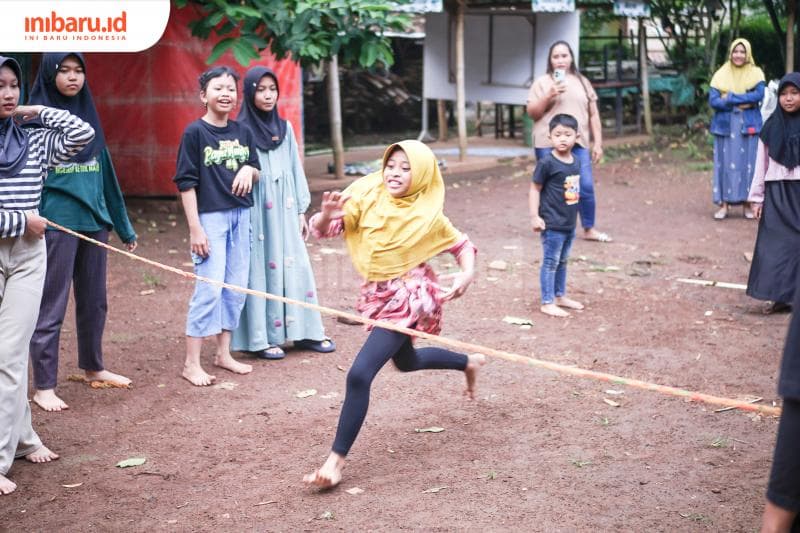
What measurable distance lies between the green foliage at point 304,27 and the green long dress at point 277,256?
2755 millimetres

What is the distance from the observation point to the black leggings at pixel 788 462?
2955mm

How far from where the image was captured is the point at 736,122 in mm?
10938

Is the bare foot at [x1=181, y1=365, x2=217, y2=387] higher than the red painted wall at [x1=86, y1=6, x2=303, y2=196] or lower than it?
lower

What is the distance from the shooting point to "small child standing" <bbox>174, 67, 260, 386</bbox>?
587cm

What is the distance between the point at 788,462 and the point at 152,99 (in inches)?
382

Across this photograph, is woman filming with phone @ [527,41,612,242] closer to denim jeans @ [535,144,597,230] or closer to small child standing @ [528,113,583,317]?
denim jeans @ [535,144,597,230]

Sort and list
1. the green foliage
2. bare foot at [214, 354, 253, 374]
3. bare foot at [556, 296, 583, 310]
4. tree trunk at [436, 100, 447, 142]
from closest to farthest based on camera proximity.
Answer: bare foot at [214, 354, 253, 374]
bare foot at [556, 296, 583, 310]
the green foliage
tree trunk at [436, 100, 447, 142]

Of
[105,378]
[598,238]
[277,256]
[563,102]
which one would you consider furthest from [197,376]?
[598,238]

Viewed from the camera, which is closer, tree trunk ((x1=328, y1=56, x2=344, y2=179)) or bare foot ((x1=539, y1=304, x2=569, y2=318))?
bare foot ((x1=539, y1=304, x2=569, y2=318))

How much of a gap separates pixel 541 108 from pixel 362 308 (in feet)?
15.7

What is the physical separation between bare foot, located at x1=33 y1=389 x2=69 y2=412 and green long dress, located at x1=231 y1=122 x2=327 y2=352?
4.19ft

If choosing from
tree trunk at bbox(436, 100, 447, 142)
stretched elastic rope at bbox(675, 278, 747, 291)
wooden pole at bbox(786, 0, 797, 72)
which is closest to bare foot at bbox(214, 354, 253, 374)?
stretched elastic rope at bbox(675, 278, 747, 291)

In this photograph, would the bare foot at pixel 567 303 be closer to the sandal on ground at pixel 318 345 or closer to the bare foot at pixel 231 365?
the sandal on ground at pixel 318 345

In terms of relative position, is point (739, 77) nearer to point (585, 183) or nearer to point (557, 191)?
point (585, 183)
